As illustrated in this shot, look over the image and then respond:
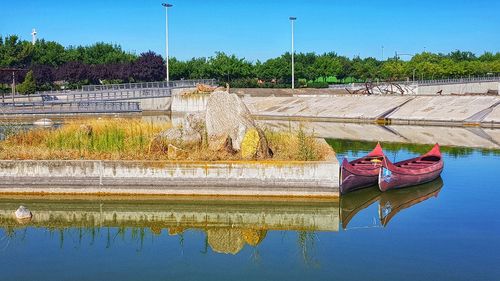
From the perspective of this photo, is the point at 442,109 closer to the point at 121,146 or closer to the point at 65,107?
the point at 65,107

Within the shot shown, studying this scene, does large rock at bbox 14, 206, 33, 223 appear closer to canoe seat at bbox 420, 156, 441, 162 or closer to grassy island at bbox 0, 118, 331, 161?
grassy island at bbox 0, 118, 331, 161

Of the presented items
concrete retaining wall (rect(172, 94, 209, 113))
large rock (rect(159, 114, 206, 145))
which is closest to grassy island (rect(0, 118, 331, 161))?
large rock (rect(159, 114, 206, 145))

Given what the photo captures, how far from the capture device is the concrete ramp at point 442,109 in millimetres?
52625

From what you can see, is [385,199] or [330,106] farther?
[330,106]

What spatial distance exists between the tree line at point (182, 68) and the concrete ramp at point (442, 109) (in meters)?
33.6

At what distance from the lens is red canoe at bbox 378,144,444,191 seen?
2148 centimetres

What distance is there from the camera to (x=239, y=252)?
15148 mm

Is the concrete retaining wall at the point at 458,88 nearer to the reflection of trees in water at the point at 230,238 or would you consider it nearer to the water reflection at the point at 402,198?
the water reflection at the point at 402,198

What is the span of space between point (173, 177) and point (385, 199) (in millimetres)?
7311

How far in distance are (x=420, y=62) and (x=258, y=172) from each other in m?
109

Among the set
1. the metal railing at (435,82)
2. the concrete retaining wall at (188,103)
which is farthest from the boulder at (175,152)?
the metal railing at (435,82)

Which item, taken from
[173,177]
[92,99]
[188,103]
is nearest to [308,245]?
[173,177]

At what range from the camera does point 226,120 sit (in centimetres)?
2155

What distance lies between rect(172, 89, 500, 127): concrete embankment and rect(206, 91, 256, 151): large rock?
33630mm
